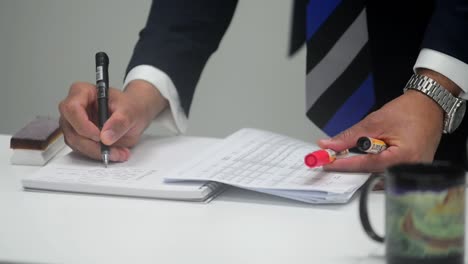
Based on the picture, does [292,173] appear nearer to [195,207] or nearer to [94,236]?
[195,207]

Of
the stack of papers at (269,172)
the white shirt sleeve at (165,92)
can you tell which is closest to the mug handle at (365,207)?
the stack of papers at (269,172)

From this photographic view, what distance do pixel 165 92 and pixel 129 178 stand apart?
0.36 m

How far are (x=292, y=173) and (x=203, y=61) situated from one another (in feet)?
1.78

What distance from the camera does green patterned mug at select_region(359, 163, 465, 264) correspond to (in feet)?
2.45

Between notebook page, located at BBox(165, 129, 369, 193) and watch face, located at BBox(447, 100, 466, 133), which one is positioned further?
watch face, located at BBox(447, 100, 466, 133)

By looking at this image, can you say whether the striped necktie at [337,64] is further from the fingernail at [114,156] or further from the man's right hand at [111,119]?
the fingernail at [114,156]

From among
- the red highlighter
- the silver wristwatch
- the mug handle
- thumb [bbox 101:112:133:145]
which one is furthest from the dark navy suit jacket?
the mug handle

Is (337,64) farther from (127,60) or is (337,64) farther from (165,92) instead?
(127,60)

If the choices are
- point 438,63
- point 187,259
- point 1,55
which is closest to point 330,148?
point 438,63

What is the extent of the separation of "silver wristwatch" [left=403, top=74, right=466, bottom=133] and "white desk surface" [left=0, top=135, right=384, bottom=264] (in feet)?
0.62

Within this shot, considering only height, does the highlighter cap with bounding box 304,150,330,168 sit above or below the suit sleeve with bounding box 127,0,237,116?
below

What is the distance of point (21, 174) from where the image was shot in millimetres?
→ 1262

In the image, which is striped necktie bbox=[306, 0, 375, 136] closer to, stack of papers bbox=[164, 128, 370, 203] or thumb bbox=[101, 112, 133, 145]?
stack of papers bbox=[164, 128, 370, 203]

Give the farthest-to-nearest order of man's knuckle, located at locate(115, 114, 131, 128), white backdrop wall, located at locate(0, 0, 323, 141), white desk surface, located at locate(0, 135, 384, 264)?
1. white backdrop wall, located at locate(0, 0, 323, 141)
2. man's knuckle, located at locate(115, 114, 131, 128)
3. white desk surface, located at locate(0, 135, 384, 264)
